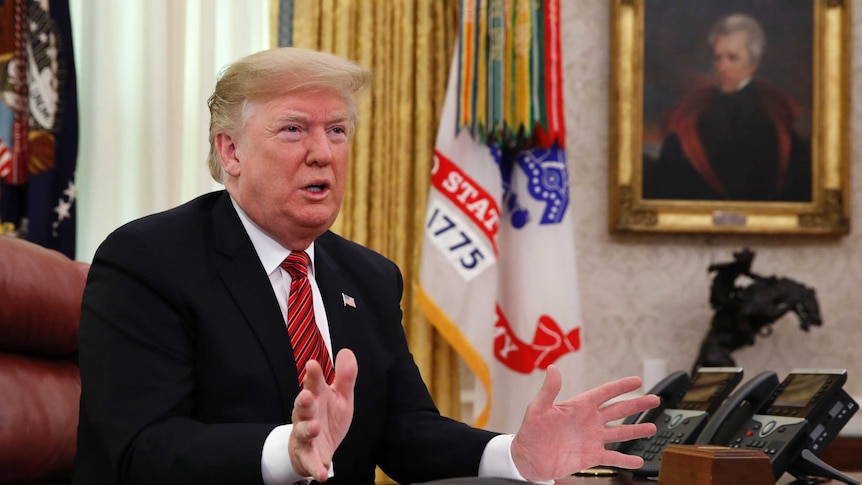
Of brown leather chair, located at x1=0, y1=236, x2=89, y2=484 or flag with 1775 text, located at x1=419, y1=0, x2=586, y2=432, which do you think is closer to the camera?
brown leather chair, located at x1=0, y1=236, x2=89, y2=484

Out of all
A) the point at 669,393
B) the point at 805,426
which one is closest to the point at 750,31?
the point at 669,393

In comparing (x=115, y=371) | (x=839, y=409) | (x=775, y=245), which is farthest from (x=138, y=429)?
(x=775, y=245)

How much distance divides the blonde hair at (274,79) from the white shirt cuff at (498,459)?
79 cm

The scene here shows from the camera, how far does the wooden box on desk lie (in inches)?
70.0

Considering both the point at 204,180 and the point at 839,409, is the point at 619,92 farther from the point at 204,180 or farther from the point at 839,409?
the point at 839,409

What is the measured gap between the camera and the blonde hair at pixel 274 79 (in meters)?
2.17

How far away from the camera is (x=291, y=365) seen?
6.73 ft

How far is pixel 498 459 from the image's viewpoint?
2.09 metres

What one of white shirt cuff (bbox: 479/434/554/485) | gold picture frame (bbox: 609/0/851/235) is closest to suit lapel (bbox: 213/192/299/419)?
white shirt cuff (bbox: 479/434/554/485)

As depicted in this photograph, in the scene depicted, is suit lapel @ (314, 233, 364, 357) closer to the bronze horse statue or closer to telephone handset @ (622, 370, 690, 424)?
telephone handset @ (622, 370, 690, 424)

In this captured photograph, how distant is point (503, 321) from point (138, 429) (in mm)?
3212

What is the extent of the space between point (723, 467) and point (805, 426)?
0.38 meters

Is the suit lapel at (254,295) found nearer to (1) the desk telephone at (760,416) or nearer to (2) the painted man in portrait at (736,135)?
(1) the desk telephone at (760,416)

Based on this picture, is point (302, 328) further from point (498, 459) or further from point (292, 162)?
point (498, 459)
